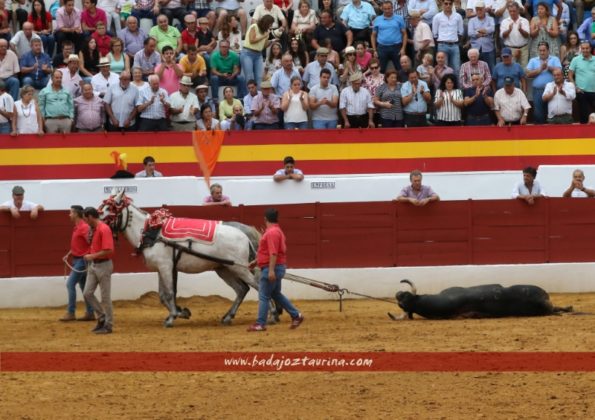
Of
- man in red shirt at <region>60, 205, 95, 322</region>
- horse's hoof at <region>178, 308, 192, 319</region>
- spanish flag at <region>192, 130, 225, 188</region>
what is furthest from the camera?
spanish flag at <region>192, 130, 225, 188</region>

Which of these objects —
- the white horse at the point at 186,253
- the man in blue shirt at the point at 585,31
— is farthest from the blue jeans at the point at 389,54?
the white horse at the point at 186,253

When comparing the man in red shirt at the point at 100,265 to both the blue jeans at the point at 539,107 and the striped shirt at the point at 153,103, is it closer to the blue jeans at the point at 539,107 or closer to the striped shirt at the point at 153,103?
the striped shirt at the point at 153,103

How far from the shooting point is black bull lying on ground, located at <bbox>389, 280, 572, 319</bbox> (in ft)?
59.4

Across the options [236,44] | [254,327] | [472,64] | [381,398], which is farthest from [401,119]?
[381,398]

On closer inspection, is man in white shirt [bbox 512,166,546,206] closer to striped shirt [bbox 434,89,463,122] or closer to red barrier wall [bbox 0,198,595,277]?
red barrier wall [bbox 0,198,595,277]

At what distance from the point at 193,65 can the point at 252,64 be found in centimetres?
100

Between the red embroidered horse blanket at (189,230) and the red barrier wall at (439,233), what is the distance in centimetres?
354

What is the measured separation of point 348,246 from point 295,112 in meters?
2.71

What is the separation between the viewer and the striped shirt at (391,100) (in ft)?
76.4

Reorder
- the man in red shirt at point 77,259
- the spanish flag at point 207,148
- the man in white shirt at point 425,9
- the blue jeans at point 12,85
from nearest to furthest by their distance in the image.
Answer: the man in red shirt at point 77,259
the blue jeans at point 12,85
the spanish flag at point 207,148
the man in white shirt at point 425,9

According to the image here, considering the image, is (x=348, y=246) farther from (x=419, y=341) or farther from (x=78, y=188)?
(x=419, y=341)

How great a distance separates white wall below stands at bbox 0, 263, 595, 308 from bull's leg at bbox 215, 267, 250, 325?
9.71 ft

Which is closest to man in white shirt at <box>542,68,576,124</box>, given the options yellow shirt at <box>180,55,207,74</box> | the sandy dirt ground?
yellow shirt at <box>180,55,207,74</box>

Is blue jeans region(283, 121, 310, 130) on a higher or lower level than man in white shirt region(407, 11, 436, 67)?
lower
